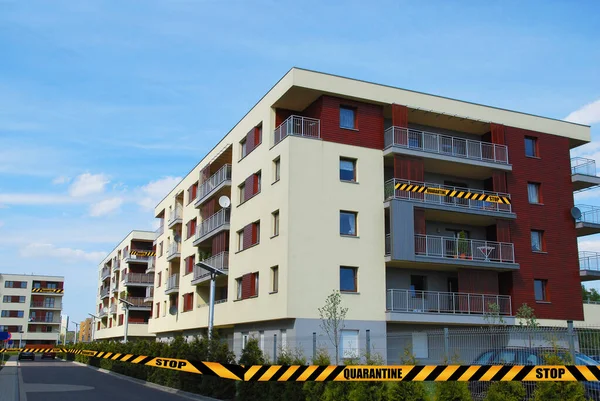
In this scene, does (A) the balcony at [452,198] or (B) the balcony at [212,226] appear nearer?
(A) the balcony at [452,198]

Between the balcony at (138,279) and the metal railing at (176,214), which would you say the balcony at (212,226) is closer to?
the metal railing at (176,214)

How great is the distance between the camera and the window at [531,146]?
115 ft

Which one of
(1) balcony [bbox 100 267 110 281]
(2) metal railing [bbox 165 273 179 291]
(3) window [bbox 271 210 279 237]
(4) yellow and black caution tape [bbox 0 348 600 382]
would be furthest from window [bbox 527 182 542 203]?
(1) balcony [bbox 100 267 110 281]

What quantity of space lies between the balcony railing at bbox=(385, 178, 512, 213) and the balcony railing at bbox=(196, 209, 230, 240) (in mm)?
10951

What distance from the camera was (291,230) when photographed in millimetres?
28625

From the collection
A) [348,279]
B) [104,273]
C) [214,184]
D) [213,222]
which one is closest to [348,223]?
[348,279]

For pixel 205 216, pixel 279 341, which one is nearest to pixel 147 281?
pixel 205 216

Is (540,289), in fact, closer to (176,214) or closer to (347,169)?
(347,169)

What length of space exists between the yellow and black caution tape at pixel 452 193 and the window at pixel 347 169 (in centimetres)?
224

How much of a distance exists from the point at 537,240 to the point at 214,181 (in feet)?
66.6

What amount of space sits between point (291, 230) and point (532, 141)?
16057mm

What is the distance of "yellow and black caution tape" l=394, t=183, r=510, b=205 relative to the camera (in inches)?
1204

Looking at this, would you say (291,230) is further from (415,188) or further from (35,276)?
(35,276)

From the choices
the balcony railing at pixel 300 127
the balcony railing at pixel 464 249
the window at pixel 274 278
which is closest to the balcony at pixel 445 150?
the balcony railing at pixel 300 127
